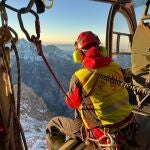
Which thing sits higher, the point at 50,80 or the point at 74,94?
the point at 74,94

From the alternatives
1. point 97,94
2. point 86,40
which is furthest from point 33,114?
point 97,94

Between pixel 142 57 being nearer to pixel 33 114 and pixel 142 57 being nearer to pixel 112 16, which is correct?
pixel 112 16

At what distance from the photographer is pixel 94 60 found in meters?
4.82

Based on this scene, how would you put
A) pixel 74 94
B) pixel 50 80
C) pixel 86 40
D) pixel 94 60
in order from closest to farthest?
pixel 94 60, pixel 74 94, pixel 86 40, pixel 50 80

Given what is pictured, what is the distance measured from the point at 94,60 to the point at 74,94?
52 cm

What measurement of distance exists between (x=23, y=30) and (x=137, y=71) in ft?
19.1

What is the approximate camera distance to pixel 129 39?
35.3 feet

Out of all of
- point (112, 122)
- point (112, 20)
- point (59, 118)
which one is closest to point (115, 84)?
point (112, 122)

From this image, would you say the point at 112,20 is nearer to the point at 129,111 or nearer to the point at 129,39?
the point at 129,39

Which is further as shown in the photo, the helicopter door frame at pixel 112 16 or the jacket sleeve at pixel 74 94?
the helicopter door frame at pixel 112 16

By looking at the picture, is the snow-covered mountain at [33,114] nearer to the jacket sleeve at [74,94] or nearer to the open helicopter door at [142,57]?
the open helicopter door at [142,57]

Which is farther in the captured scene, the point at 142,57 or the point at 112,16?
the point at 112,16

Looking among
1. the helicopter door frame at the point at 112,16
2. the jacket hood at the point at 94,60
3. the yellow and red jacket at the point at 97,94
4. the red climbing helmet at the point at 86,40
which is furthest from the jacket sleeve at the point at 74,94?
the helicopter door frame at the point at 112,16

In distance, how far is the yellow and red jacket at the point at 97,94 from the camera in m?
4.87
